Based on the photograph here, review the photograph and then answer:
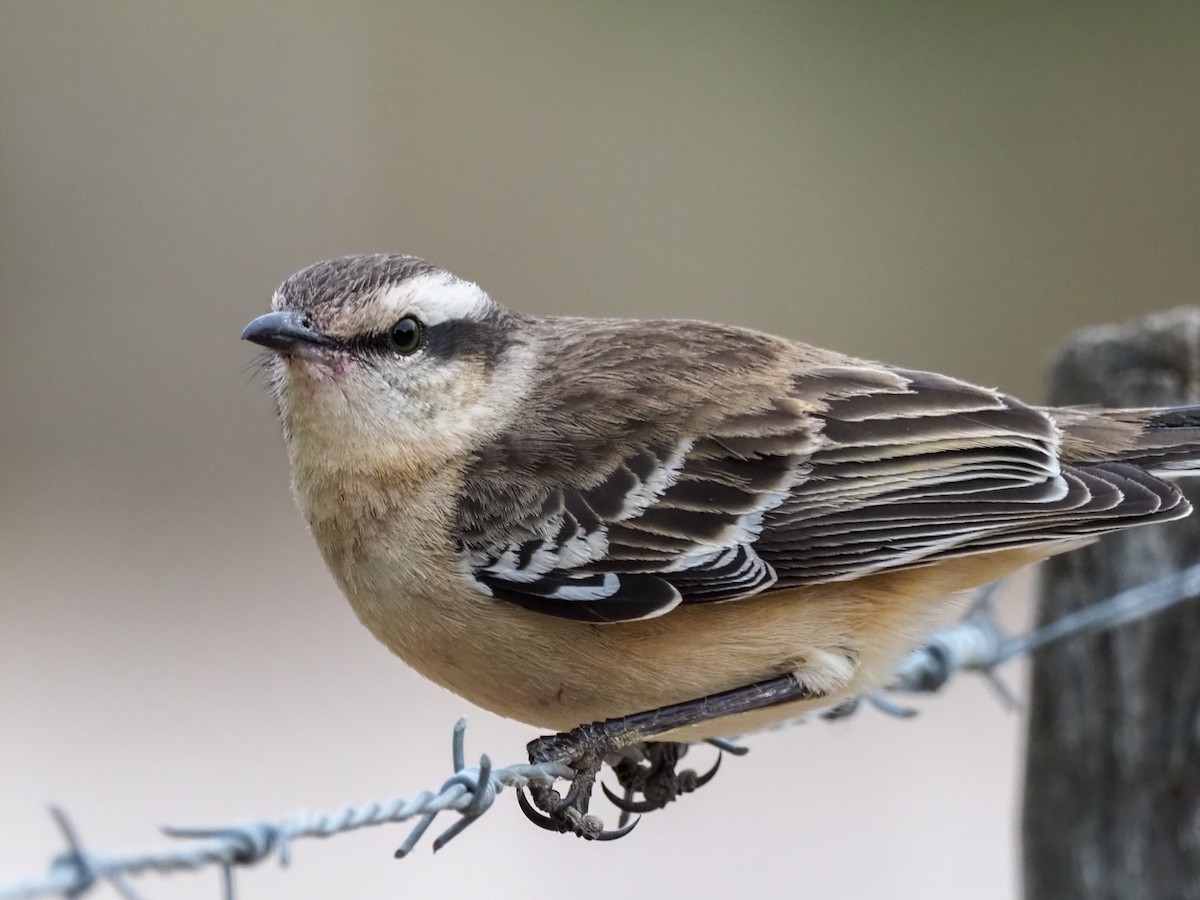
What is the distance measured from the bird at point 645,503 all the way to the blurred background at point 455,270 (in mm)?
3973

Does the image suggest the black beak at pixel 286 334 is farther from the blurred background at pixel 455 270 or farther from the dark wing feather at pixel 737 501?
the blurred background at pixel 455 270

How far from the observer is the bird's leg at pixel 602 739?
339cm

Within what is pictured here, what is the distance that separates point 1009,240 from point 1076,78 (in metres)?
1.65

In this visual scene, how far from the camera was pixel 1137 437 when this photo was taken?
4.01m

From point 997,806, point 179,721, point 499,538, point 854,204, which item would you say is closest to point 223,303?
point 179,721

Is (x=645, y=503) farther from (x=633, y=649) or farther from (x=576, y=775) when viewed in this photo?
(x=576, y=775)

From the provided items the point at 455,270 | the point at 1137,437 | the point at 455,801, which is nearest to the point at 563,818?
the point at 455,801

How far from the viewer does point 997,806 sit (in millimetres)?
8609

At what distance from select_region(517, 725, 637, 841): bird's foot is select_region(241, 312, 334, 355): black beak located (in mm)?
1193

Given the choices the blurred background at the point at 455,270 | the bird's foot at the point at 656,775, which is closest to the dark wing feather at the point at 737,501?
the bird's foot at the point at 656,775

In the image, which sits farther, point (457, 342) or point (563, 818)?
point (457, 342)

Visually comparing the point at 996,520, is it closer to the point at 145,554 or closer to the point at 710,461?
the point at 710,461

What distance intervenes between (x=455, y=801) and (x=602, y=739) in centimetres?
68

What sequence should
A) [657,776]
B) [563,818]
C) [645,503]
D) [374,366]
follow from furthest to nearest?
[657,776]
[374,366]
[645,503]
[563,818]
